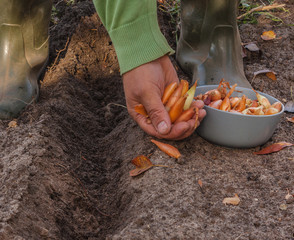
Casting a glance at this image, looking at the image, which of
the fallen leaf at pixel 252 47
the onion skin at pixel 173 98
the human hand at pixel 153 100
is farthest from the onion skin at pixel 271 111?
the fallen leaf at pixel 252 47

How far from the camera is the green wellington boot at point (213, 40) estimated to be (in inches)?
86.5

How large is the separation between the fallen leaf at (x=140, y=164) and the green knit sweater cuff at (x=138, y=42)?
1.27 ft

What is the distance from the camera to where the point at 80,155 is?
1.77m

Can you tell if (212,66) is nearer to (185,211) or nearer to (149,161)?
(149,161)

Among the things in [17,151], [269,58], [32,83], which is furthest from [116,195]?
[269,58]

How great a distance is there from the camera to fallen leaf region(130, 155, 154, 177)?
5.10ft

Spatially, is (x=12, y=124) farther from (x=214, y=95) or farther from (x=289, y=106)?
(x=289, y=106)

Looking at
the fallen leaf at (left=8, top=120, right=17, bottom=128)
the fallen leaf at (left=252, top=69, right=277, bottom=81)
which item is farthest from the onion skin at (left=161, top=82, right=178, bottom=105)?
the fallen leaf at (left=252, top=69, right=277, bottom=81)

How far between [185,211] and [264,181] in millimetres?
424

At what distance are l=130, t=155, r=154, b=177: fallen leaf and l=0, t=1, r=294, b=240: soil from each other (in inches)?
1.1

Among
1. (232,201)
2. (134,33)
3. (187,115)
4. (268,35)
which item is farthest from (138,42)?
Answer: (268,35)

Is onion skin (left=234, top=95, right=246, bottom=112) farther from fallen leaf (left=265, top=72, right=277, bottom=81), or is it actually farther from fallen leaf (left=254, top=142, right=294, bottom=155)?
fallen leaf (left=265, top=72, right=277, bottom=81)

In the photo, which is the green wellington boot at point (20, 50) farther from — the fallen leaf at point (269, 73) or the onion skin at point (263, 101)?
the fallen leaf at point (269, 73)

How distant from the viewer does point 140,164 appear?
1.58m
